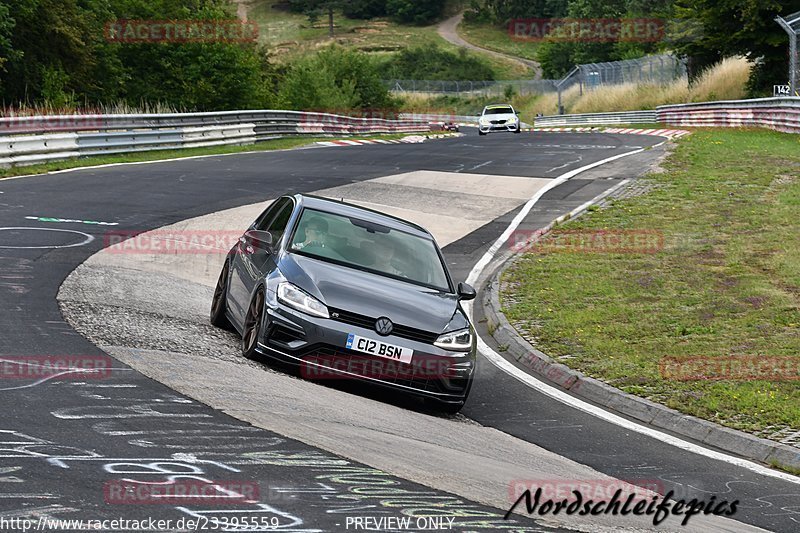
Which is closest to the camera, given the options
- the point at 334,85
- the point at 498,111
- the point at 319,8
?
the point at 498,111

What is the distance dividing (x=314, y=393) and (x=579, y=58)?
110 metres

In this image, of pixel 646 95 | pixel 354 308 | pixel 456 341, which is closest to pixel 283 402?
pixel 354 308

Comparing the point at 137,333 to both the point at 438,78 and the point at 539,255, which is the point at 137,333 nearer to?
the point at 539,255

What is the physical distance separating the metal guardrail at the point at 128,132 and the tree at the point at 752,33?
2198cm

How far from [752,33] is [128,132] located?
33168 millimetres

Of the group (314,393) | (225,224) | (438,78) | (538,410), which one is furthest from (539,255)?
(438,78)

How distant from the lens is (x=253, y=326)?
946 centimetres

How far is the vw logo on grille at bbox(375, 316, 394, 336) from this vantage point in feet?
29.3

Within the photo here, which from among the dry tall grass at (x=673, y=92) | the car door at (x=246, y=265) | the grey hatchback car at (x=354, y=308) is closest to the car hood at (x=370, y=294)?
the grey hatchback car at (x=354, y=308)

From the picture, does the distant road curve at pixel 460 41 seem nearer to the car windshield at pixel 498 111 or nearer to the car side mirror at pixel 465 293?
the car windshield at pixel 498 111

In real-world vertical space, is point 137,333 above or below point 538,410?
above

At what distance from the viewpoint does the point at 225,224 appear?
18203 millimetres

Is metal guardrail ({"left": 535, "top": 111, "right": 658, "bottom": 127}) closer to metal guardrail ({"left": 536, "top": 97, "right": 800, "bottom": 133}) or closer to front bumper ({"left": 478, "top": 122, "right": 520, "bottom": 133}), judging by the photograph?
metal guardrail ({"left": 536, "top": 97, "right": 800, "bottom": 133})

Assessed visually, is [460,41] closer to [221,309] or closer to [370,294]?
[221,309]
